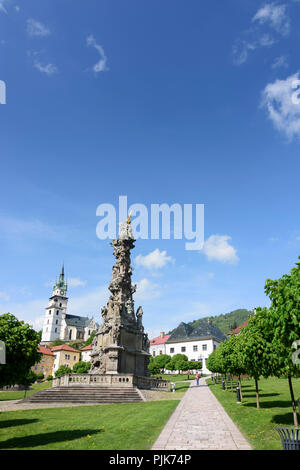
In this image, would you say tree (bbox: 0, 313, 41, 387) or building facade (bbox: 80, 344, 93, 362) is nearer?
tree (bbox: 0, 313, 41, 387)

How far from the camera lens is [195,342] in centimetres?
8875

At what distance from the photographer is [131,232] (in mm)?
44250

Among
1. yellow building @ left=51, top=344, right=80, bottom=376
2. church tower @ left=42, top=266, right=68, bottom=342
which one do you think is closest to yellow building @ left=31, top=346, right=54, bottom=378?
yellow building @ left=51, top=344, right=80, bottom=376

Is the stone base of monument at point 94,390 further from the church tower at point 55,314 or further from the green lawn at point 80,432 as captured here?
the church tower at point 55,314

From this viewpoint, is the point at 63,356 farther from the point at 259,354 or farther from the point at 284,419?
the point at 284,419

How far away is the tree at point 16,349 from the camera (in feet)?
38.9

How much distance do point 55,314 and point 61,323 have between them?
21.5 feet

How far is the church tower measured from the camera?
166000mm

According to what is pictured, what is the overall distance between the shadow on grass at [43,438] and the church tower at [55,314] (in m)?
166

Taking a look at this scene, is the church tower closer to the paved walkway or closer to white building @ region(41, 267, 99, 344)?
white building @ region(41, 267, 99, 344)

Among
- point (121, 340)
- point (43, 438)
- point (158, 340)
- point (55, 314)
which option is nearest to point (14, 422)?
point (43, 438)

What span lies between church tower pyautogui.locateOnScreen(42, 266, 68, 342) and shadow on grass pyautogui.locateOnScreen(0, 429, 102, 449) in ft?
543

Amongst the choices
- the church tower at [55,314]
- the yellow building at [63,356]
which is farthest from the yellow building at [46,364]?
the church tower at [55,314]

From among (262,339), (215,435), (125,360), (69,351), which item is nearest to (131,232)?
(125,360)
